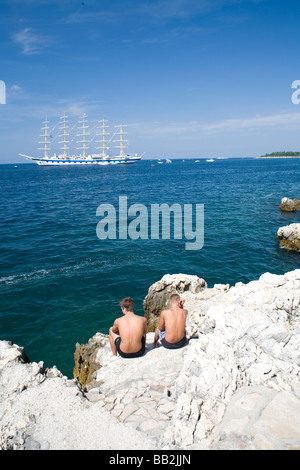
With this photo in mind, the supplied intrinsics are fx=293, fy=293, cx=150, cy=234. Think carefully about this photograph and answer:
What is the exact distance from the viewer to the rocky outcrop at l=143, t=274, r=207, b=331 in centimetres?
1202

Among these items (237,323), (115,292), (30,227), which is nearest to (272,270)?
(115,292)

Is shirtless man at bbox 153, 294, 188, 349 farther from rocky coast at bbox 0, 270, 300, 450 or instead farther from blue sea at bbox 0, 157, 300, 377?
blue sea at bbox 0, 157, 300, 377

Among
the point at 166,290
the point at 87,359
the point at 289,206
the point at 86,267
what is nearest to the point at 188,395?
the point at 87,359

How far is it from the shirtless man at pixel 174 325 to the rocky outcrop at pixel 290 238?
53.7 feet

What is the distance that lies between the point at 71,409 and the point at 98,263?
1323 cm

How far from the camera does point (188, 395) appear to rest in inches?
198

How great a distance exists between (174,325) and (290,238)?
16928 mm

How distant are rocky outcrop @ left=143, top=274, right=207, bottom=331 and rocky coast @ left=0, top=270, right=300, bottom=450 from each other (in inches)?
180

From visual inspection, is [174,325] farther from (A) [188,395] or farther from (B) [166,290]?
(B) [166,290]

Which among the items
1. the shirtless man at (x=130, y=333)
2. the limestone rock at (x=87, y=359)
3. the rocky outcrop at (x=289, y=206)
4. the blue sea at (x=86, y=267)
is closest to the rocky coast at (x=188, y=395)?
the shirtless man at (x=130, y=333)

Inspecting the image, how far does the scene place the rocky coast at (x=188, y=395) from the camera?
4.46 meters

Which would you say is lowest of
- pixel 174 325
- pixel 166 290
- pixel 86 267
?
pixel 86 267

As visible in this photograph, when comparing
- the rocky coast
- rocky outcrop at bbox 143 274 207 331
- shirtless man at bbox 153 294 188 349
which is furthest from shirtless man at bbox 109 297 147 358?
rocky outcrop at bbox 143 274 207 331

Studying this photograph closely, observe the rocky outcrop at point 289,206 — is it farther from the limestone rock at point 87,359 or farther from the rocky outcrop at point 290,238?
the limestone rock at point 87,359
